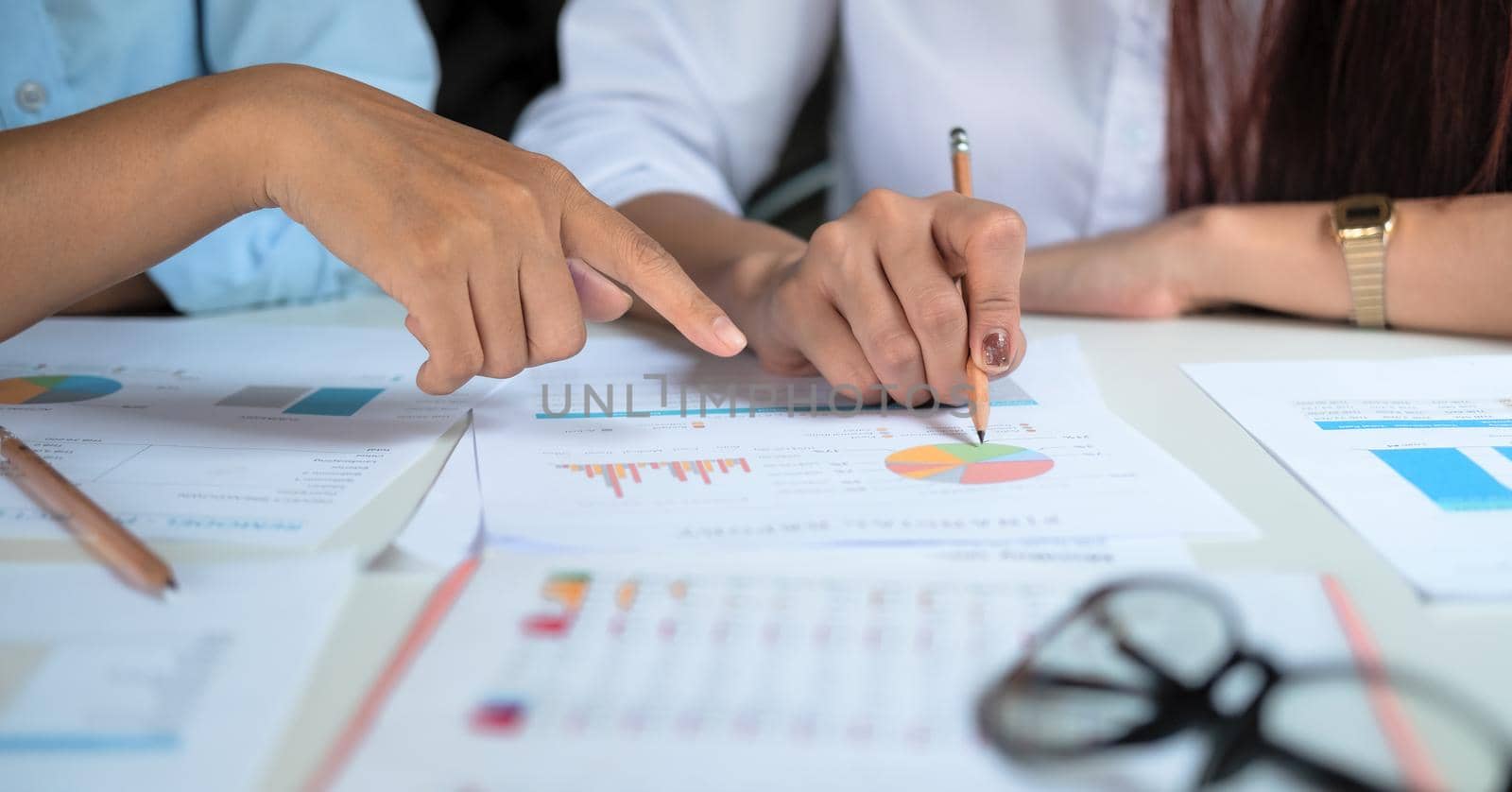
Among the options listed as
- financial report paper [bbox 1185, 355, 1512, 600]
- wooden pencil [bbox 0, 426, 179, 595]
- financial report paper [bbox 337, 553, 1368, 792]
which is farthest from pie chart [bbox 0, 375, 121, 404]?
financial report paper [bbox 1185, 355, 1512, 600]

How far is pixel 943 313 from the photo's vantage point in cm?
56

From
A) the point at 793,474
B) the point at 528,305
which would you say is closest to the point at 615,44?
the point at 528,305

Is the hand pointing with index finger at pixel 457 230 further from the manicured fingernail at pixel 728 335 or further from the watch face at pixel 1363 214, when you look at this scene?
the watch face at pixel 1363 214

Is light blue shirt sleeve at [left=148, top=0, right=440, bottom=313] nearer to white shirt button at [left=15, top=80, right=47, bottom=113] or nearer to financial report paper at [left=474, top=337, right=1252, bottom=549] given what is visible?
white shirt button at [left=15, top=80, right=47, bottom=113]

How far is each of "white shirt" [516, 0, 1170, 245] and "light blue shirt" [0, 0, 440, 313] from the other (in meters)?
0.15

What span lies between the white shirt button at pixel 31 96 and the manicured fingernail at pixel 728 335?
62cm

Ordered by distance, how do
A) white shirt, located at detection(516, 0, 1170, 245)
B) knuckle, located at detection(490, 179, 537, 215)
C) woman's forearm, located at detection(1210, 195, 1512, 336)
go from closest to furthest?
knuckle, located at detection(490, 179, 537, 215), woman's forearm, located at detection(1210, 195, 1512, 336), white shirt, located at detection(516, 0, 1170, 245)

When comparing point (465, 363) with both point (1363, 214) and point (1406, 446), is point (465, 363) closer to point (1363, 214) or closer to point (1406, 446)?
point (1406, 446)


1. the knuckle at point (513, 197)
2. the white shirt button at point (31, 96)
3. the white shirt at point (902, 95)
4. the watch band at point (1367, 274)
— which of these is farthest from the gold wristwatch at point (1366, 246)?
the white shirt button at point (31, 96)

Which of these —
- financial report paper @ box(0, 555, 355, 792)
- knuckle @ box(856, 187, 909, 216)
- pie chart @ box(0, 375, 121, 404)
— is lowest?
pie chart @ box(0, 375, 121, 404)

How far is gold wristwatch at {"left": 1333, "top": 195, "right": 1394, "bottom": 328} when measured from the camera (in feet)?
2.34

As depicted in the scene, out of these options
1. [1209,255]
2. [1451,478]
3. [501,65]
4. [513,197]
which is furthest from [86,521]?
[501,65]

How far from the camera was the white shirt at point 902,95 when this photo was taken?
0.91 m

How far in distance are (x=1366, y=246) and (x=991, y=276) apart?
334 millimetres
